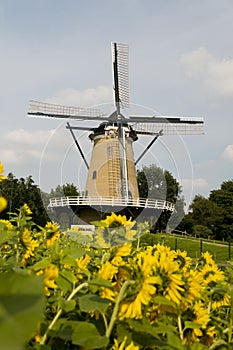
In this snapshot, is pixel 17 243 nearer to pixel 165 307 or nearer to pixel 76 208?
pixel 165 307

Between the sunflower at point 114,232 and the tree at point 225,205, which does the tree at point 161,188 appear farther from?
the tree at point 225,205

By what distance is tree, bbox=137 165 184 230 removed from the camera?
1942 cm

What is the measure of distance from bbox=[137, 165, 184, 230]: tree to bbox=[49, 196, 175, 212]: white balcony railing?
42cm

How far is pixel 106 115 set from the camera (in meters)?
21.5

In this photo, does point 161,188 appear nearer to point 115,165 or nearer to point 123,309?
point 115,165

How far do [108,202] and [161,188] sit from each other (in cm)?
296

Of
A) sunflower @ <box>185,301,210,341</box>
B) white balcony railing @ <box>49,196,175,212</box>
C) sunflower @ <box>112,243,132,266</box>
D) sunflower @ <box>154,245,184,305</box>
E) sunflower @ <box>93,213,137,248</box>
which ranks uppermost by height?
white balcony railing @ <box>49,196,175,212</box>

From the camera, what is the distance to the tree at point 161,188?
19.4 m

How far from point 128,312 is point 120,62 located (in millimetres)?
21760

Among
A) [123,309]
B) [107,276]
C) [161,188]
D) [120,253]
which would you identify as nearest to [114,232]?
[120,253]

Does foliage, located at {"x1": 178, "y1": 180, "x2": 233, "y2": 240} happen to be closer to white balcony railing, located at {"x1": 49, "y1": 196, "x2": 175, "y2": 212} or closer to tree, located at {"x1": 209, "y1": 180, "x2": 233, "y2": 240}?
tree, located at {"x1": 209, "y1": 180, "x2": 233, "y2": 240}

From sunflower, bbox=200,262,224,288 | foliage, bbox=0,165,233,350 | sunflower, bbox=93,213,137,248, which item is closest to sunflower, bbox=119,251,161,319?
foliage, bbox=0,165,233,350

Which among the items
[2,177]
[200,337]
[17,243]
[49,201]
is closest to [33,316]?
[2,177]

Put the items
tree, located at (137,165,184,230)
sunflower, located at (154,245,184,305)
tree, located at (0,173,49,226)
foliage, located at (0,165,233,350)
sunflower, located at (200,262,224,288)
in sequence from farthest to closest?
tree, located at (0,173,49,226), tree, located at (137,165,184,230), sunflower, located at (200,262,224,288), sunflower, located at (154,245,184,305), foliage, located at (0,165,233,350)
